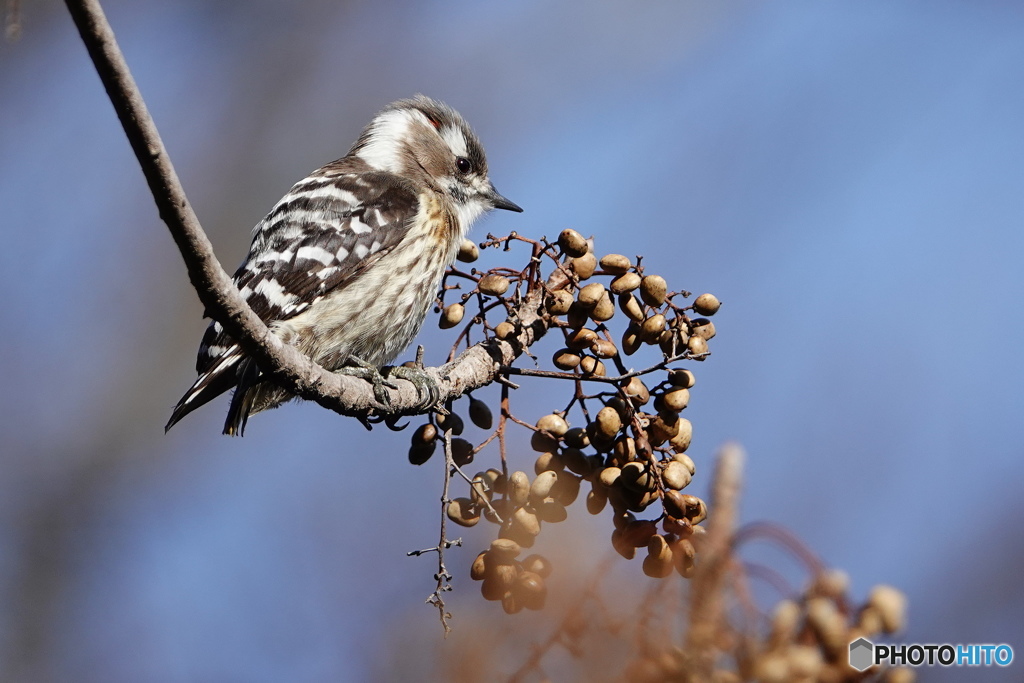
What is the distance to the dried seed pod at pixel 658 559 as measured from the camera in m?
2.29

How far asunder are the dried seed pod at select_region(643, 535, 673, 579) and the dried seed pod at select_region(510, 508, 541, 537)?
32 centimetres

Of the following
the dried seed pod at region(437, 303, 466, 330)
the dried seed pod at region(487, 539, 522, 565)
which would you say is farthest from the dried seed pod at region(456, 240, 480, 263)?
the dried seed pod at region(487, 539, 522, 565)

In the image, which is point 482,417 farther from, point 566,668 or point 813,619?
point 813,619

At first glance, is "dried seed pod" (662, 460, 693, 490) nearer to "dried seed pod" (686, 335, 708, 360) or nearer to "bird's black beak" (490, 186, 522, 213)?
"dried seed pod" (686, 335, 708, 360)

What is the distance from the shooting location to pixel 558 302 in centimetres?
276

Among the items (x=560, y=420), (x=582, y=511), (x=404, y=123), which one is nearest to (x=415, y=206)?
(x=404, y=123)

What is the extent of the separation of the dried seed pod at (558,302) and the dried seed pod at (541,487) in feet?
1.76

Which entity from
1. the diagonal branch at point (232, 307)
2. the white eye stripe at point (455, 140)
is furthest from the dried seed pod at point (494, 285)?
the white eye stripe at point (455, 140)

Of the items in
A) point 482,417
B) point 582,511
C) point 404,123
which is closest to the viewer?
point 482,417

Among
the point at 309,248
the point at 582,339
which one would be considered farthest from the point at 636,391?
the point at 309,248

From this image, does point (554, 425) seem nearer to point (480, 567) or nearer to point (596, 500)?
point (596, 500)

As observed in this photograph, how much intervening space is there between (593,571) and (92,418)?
6.61 m

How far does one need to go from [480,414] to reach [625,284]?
646 millimetres

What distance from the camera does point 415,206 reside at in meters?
4.27
